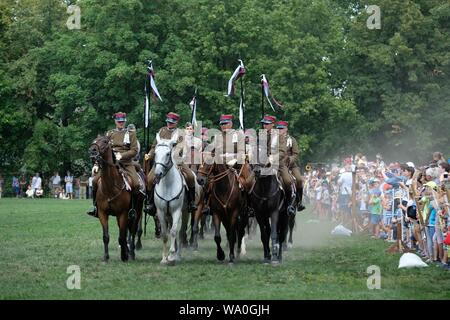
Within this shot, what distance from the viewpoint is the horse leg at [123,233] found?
19.7 metres

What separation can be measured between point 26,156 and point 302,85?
71.6 feet

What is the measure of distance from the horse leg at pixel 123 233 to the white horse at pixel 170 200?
77cm

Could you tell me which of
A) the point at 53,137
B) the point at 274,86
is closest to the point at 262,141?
the point at 274,86

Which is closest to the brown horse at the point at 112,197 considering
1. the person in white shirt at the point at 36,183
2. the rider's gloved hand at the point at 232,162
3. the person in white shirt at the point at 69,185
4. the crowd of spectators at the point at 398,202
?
the rider's gloved hand at the point at 232,162

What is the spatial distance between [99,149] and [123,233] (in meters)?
2.07

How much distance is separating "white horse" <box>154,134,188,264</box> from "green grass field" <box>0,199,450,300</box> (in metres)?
0.46

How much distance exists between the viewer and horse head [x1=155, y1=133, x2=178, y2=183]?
1856 centimetres

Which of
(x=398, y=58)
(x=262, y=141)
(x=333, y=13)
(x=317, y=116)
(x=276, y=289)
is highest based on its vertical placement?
(x=333, y=13)

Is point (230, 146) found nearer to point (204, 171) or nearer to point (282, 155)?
point (204, 171)

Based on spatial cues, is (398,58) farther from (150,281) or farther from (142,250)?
(150,281)

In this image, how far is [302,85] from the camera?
61.6 m

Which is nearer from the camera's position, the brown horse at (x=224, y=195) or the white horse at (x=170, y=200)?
the white horse at (x=170, y=200)

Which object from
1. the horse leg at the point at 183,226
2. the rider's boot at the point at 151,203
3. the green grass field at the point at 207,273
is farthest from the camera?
the horse leg at the point at 183,226

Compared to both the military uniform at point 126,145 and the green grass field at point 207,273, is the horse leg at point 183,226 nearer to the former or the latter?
the green grass field at point 207,273
